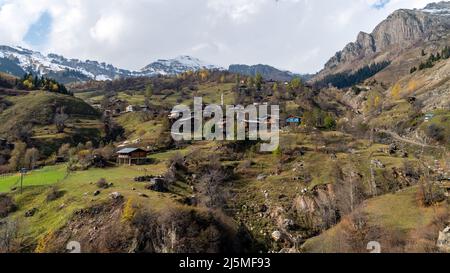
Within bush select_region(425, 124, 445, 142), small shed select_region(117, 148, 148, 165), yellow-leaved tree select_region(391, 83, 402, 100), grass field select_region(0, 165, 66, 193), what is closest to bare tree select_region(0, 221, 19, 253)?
grass field select_region(0, 165, 66, 193)

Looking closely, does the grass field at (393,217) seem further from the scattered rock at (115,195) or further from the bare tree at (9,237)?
the bare tree at (9,237)

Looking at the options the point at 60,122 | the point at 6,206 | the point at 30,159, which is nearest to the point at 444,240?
the point at 6,206

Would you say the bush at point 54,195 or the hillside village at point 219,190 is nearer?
the hillside village at point 219,190

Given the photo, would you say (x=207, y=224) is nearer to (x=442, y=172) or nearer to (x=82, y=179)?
(x=82, y=179)

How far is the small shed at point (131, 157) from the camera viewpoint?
6869cm

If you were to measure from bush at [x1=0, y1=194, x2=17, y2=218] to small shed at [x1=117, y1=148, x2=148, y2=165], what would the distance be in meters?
22.7

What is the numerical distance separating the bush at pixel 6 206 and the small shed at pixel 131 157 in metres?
22.7

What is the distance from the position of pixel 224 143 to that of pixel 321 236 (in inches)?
1405

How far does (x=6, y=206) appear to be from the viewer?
156ft

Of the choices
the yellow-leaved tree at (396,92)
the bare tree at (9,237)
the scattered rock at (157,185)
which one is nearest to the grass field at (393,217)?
the scattered rock at (157,185)

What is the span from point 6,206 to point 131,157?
81.2 feet

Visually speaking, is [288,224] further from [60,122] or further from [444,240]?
[60,122]
